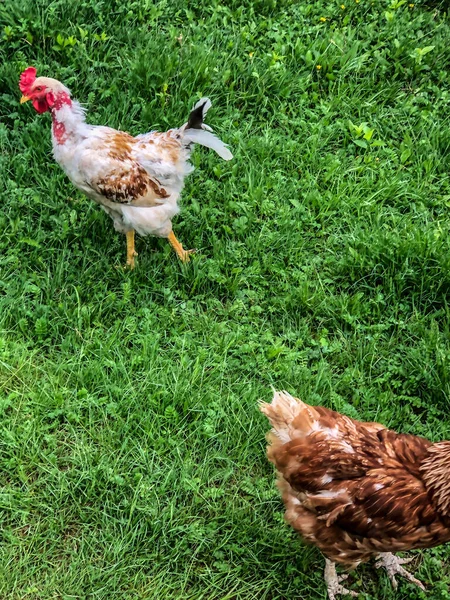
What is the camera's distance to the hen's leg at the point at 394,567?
322 cm

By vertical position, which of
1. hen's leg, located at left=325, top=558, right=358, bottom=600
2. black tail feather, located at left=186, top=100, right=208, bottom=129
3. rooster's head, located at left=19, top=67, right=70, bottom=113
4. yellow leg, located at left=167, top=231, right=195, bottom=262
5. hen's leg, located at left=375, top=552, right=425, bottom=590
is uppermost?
black tail feather, located at left=186, top=100, right=208, bottom=129

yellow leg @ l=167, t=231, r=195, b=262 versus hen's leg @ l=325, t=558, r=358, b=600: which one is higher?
yellow leg @ l=167, t=231, r=195, b=262

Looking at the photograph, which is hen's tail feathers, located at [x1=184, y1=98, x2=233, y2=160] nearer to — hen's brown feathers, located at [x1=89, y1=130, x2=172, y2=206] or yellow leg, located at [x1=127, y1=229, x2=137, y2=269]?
hen's brown feathers, located at [x1=89, y1=130, x2=172, y2=206]

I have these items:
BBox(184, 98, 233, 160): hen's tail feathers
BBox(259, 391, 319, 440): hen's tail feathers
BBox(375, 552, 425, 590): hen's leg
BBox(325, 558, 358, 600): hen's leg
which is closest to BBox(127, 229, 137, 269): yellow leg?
BBox(184, 98, 233, 160): hen's tail feathers

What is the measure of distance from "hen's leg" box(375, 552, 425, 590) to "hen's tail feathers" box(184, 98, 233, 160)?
2.50 m

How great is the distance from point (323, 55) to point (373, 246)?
201 cm

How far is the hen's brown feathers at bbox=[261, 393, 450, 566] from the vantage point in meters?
2.75

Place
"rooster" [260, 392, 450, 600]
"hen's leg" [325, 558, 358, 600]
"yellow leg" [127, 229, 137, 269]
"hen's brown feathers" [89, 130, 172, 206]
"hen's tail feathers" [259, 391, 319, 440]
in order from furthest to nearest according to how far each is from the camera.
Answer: "yellow leg" [127, 229, 137, 269] < "hen's brown feathers" [89, 130, 172, 206] < "hen's leg" [325, 558, 358, 600] < "hen's tail feathers" [259, 391, 319, 440] < "rooster" [260, 392, 450, 600]

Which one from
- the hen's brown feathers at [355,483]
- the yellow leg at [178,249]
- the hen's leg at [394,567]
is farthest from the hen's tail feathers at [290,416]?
the yellow leg at [178,249]

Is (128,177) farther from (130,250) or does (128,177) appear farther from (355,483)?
(355,483)

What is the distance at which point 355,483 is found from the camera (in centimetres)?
280

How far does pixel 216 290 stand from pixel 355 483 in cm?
182

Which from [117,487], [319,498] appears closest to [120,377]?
[117,487]

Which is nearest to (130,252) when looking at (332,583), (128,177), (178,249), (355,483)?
(178,249)
